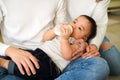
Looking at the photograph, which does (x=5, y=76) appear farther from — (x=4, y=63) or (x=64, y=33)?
(x=64, y=33)

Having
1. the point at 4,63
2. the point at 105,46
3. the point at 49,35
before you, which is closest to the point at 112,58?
the point at 105,46

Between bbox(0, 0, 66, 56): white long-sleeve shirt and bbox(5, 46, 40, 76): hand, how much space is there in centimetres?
18

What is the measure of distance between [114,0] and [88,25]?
7.57 ft

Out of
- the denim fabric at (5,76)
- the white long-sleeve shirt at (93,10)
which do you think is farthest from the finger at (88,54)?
the denim fabric at (5,76)

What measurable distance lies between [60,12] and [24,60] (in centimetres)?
42

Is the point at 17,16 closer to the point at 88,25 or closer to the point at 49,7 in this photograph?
the point at 49,7

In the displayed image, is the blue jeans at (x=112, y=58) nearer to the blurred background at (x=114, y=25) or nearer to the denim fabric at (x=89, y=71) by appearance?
the blurred background at (x=114, y=25)

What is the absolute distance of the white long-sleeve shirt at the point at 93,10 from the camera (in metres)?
1.40

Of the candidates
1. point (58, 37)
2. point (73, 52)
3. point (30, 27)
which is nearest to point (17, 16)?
point (30, 27)

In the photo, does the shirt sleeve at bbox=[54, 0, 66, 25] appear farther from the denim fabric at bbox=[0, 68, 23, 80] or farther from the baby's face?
the denim fabric at bbox=[0, 68, 23, 80]

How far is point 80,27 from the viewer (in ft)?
4.09

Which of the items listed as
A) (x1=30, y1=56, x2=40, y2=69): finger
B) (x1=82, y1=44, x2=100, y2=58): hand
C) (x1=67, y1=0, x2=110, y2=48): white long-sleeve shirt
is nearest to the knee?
(x1=67, y1=0, x2=110, y2=48): white long-sleeve shirt

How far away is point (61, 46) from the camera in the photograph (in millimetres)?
1143

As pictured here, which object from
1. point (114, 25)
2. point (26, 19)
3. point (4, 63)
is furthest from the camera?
point (114, 25)
